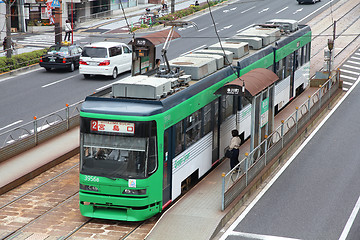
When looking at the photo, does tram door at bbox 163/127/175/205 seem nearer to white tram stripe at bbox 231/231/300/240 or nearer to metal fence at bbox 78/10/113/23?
white tram stripe at bbox 231/231/300/240

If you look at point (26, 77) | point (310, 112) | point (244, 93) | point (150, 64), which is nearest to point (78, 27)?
point (26, 77)

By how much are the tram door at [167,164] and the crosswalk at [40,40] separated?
31449mm

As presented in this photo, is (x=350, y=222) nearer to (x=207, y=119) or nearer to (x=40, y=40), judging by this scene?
(x=207, y=119)

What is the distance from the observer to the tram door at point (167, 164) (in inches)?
617

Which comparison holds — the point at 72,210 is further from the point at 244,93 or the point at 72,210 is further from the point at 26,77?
the point at 26,77

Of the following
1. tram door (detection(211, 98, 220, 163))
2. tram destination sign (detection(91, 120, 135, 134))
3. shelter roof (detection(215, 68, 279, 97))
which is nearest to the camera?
tram destination sign (detection(91, 120, 135, 134))

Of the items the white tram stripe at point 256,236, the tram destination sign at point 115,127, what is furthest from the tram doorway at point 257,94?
the tram destination sign at point 115,127

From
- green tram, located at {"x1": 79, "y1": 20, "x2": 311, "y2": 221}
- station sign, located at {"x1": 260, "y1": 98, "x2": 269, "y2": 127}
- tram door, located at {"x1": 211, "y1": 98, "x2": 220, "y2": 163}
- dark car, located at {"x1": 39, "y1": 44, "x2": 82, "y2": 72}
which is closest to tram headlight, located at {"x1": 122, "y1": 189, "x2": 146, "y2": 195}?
green tram, located at {"x1": 79, "y1": 20, "x2": 311, "y2": 221}

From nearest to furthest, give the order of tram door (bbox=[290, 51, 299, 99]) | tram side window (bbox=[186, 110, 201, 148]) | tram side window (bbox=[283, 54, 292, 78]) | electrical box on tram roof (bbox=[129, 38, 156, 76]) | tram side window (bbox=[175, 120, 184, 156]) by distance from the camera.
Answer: tram side window (bbox=[175, 120, 184, 156]) < tram side window (bbox=[186, 110, 201, 148]) < electrical box on tram roof (bbox=[129, 38, 156, 76]) < tram side window (bbox=[283, 54, 292, 78]) < tram door (bbox=[290, 51, 299, 99])

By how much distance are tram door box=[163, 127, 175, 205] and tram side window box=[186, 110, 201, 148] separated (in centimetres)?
113

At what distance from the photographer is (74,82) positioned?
33781mm

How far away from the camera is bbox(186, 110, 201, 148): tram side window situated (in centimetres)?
1702

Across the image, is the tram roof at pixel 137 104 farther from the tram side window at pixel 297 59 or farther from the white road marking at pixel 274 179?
the tram side window at pixel 297 59

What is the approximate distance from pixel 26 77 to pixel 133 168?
2176cm
